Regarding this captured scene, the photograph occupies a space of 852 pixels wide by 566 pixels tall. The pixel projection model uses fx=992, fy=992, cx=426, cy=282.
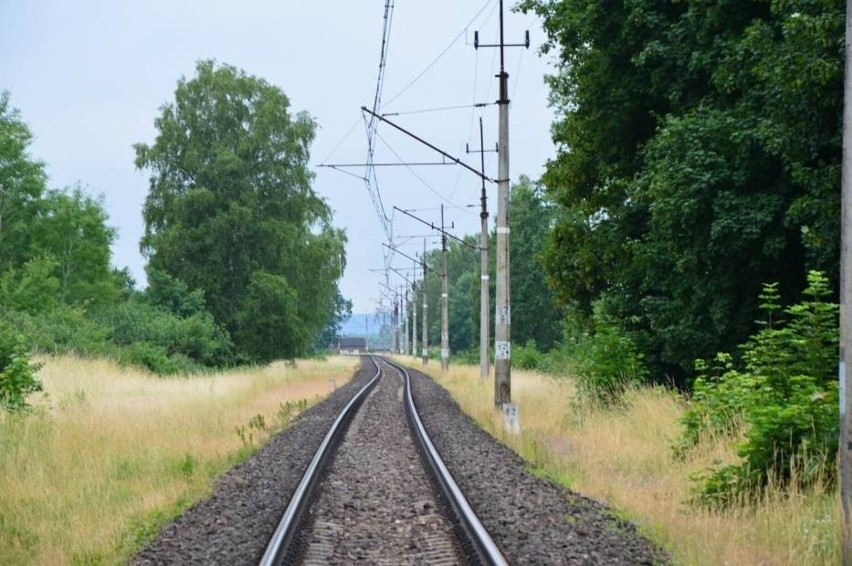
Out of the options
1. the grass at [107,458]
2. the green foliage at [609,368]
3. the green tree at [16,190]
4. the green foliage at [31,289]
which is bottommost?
the grass at [107,458]

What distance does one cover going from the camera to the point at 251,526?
959 cm

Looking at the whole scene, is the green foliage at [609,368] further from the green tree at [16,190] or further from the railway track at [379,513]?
the green tree at [16,190]

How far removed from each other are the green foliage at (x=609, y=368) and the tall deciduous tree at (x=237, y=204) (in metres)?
31.3

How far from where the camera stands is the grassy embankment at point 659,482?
7855 millimetres

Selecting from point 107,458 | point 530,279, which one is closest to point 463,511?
point 107,458

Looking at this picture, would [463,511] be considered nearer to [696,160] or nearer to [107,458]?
[107,458]

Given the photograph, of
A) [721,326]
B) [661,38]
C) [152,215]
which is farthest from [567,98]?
[152,215]

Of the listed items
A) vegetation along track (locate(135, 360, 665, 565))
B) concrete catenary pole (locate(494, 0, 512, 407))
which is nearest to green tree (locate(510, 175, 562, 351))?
concrete catenary pole (locate(494, 0, 512, 407))

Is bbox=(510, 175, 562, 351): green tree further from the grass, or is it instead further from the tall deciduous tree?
the grass

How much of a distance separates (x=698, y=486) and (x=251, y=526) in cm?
478

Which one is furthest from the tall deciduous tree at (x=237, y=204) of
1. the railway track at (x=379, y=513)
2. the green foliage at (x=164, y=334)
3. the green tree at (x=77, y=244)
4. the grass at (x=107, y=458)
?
the railway track at (x=379, y=513)

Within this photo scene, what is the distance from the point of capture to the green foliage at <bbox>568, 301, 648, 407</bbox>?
21.2 meters

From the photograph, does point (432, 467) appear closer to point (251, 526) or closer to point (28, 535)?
point (251, 526)

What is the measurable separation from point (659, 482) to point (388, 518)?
3822mm
